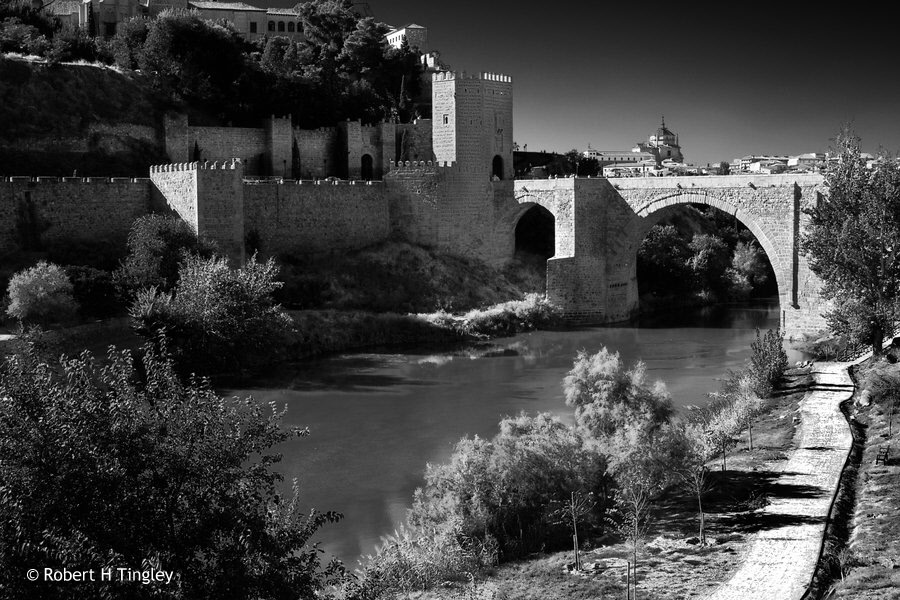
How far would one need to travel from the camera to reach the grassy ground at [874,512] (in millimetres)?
11609

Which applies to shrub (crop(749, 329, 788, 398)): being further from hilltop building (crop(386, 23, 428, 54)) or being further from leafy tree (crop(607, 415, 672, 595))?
hilltop building (crop(386, 23, 428, 54))

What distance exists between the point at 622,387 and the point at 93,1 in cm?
3851

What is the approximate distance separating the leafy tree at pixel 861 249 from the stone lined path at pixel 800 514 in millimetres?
3802

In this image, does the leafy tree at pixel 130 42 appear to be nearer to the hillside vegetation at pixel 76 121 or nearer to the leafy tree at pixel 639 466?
the hillside vegetation at pixel 76 121

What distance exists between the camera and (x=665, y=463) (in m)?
15.4

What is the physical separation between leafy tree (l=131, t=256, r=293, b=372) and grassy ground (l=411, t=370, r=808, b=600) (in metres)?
13.6

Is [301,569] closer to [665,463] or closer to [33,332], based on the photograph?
[665,463]

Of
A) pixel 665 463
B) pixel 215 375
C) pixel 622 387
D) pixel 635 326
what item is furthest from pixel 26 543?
pixel 635 326

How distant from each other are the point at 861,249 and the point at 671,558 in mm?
13715

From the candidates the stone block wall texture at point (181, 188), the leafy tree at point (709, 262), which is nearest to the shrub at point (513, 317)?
the leafy tree at point (709, 262)

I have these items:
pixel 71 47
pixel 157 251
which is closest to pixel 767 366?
pixel 157 251

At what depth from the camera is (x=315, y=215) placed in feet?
113

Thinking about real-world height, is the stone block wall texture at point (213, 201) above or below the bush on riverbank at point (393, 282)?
above

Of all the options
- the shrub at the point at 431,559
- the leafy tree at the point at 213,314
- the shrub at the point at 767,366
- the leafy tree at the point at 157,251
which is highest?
the leafy tree at the point at 157,251
